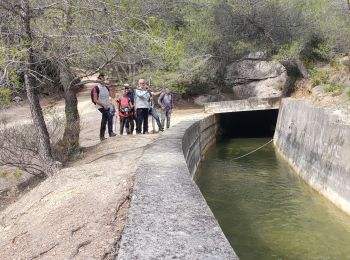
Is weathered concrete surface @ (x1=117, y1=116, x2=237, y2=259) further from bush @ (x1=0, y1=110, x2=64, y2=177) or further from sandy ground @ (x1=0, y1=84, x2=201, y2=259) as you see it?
bush @ (x1=0, y1=110, x2=64, y2=177)

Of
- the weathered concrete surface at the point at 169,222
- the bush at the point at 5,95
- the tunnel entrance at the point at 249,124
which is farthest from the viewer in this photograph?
the tunnel entrance at the point at 249,124

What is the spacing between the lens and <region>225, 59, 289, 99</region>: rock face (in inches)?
1051

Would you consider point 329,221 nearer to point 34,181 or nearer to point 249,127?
point 34,181

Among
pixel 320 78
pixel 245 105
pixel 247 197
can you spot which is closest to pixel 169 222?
pixel 247 197

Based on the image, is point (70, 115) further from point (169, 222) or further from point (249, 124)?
point (249, 124)

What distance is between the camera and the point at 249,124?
28.3 metres

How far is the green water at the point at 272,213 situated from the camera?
8016mm

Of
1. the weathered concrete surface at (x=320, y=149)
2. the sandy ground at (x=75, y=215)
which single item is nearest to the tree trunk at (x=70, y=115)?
the sandy ground at (x=75, y=215)

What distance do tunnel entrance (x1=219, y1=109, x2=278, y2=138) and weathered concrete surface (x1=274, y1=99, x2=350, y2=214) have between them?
769 cm

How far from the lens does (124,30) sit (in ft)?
26.6

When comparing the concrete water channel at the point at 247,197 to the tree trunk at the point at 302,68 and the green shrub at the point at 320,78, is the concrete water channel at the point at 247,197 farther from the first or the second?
the tree trunk at the point at 302,68

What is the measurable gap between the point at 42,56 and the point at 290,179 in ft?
29.5

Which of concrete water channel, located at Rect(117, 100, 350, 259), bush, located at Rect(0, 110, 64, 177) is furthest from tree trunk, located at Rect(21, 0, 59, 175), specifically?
concrete water channel, located at Rect(117, 100, 350, 259)

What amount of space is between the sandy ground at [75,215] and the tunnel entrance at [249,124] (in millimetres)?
18080
